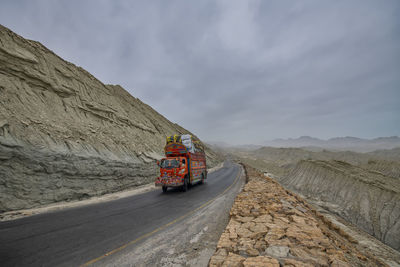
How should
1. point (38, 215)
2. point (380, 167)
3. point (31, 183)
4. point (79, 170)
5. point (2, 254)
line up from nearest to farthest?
point (2, 254) → point (38, 215) → point (31, 183) → point (79, 170) → point (380, 167)

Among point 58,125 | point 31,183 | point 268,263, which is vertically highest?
point 58,125

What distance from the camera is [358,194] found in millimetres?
12555

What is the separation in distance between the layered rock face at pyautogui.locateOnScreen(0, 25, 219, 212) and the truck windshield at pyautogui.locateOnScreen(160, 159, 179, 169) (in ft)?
14.7

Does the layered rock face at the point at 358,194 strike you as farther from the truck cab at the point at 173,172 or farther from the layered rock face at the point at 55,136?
the layered rock face at the point at 55,136

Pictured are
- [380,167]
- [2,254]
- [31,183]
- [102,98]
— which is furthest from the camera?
[380,167]

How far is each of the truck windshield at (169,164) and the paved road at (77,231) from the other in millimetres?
4059

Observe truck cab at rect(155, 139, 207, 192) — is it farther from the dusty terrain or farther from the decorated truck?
the dusty terrain

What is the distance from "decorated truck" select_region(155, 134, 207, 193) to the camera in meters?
12.9

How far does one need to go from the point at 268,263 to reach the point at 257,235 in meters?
1.37

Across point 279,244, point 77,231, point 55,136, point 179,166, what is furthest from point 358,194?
point 55,136

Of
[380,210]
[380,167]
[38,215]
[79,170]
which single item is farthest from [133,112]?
[380,167]

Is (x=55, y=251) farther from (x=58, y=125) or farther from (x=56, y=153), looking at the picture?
(x=58, y=125)

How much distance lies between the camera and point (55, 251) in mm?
4652

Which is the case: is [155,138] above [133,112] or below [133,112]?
below
